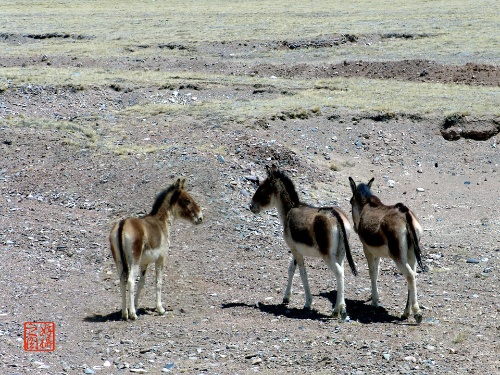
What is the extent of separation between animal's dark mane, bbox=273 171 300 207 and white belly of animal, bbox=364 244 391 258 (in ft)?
4.52

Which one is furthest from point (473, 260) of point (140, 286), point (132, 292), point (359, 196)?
point (132, 292)

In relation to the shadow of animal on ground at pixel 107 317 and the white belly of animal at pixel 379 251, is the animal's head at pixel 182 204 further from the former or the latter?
the white belly of animal at pixel 379 251

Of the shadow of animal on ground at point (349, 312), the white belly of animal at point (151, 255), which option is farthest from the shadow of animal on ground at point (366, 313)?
the white belly of animal at point (151, 255)

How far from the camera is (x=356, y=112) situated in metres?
23.6

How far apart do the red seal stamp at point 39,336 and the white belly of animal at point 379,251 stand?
15.3 feet

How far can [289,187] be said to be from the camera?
518 inches

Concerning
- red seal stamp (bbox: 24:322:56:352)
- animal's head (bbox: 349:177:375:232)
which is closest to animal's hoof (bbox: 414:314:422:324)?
animal's head (bbox: 349:177:375:232)

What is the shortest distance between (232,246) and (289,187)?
263 cm

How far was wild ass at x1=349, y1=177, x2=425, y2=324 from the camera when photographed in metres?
11.5

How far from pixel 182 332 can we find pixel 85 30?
38.6 m

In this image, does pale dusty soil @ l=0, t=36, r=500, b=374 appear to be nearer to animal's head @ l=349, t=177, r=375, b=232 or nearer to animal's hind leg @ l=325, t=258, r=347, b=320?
animal's hind leg @ l=325, t=258, r=347, b=320

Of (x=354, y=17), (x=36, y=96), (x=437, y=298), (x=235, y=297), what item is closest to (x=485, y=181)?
(x=437, y=298)

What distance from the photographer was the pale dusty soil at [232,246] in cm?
1016

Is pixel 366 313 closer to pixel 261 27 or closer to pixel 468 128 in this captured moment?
pixel 468 128
